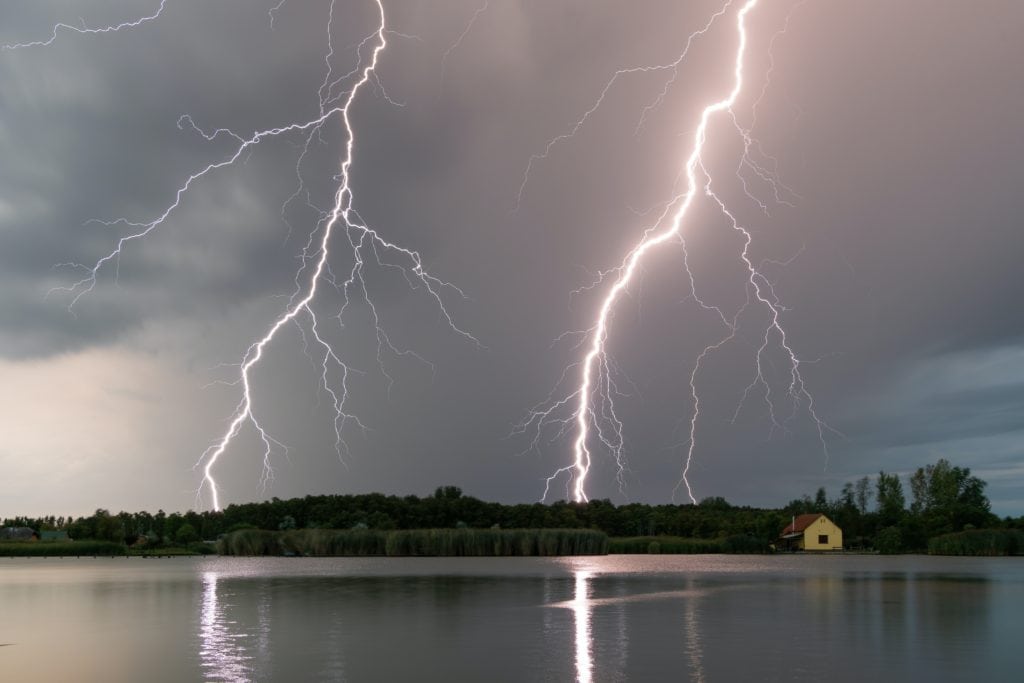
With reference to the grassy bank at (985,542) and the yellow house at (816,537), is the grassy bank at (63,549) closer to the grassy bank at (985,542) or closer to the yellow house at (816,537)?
the yellow house at (816,537)

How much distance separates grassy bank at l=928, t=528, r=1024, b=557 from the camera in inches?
2672

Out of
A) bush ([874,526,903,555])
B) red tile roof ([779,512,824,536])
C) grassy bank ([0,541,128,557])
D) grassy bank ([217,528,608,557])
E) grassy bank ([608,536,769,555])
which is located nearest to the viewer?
grassy bank ([217,528,608,557])

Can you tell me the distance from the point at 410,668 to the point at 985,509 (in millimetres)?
84086

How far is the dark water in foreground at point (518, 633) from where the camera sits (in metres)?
13.3

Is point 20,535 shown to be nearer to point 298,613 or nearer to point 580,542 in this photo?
point 580,542

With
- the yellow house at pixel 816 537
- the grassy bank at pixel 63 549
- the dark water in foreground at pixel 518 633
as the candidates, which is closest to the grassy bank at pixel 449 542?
the yellow house at pixel 816 537

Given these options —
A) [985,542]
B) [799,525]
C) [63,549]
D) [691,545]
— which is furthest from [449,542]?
[63,549]

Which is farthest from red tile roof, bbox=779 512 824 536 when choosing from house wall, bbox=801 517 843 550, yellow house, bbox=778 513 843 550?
house wall, bbox=801 517 843 550

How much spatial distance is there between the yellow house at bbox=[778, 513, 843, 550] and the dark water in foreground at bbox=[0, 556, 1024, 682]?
157 ft

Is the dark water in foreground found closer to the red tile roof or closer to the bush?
the bush

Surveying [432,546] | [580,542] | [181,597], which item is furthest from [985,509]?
[181,597]

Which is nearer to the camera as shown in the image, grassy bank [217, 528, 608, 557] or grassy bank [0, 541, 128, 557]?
grassy bank [217, 528, 608, 557]

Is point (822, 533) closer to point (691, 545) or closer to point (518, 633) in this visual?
point (691, 545)

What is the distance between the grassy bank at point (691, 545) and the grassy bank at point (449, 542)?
8837 millimetres
